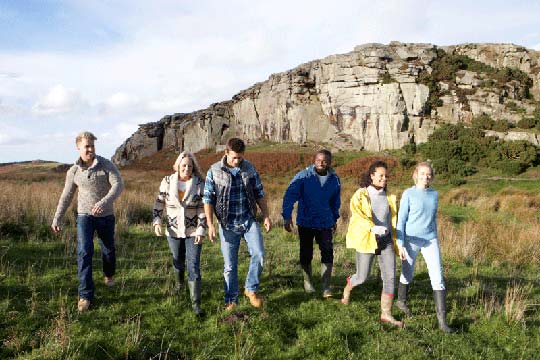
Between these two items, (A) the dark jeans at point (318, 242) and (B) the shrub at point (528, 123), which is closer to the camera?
(A) the dark jeans at point (318, 242)

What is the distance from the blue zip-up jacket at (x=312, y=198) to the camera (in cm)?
554

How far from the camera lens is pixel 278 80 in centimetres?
4947

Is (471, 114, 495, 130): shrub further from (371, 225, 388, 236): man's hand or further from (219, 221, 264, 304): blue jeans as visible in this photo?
(219, 221, 264, 304): blue jeans

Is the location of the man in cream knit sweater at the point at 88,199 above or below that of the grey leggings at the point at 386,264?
above

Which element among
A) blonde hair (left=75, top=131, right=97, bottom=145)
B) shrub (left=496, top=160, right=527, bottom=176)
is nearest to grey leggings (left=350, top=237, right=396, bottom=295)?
blonde hair (left=75, top=131, right=97, bottom=145)

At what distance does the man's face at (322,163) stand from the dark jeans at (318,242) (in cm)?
89

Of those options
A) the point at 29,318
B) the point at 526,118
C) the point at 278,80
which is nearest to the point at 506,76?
the point at 526,118

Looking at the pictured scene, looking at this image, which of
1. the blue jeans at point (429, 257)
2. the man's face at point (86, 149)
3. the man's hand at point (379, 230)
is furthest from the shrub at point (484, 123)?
the man's face at point (86, 149)

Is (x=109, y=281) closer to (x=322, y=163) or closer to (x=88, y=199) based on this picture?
(x=88, y=199)

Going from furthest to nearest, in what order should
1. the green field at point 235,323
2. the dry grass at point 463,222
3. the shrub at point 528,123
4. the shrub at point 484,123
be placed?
the shrub at point 484,123 → the shrub at point 528,123 → the dry grass at point 463,222 → the green field at point 235,323

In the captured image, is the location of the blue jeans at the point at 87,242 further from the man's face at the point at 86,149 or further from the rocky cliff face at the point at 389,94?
the rocky cliff face at the point at 389,94

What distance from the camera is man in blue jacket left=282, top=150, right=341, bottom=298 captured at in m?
5.54

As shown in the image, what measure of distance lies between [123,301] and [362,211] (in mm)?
3455

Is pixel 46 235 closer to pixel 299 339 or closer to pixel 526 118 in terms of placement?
pixel 299 339
